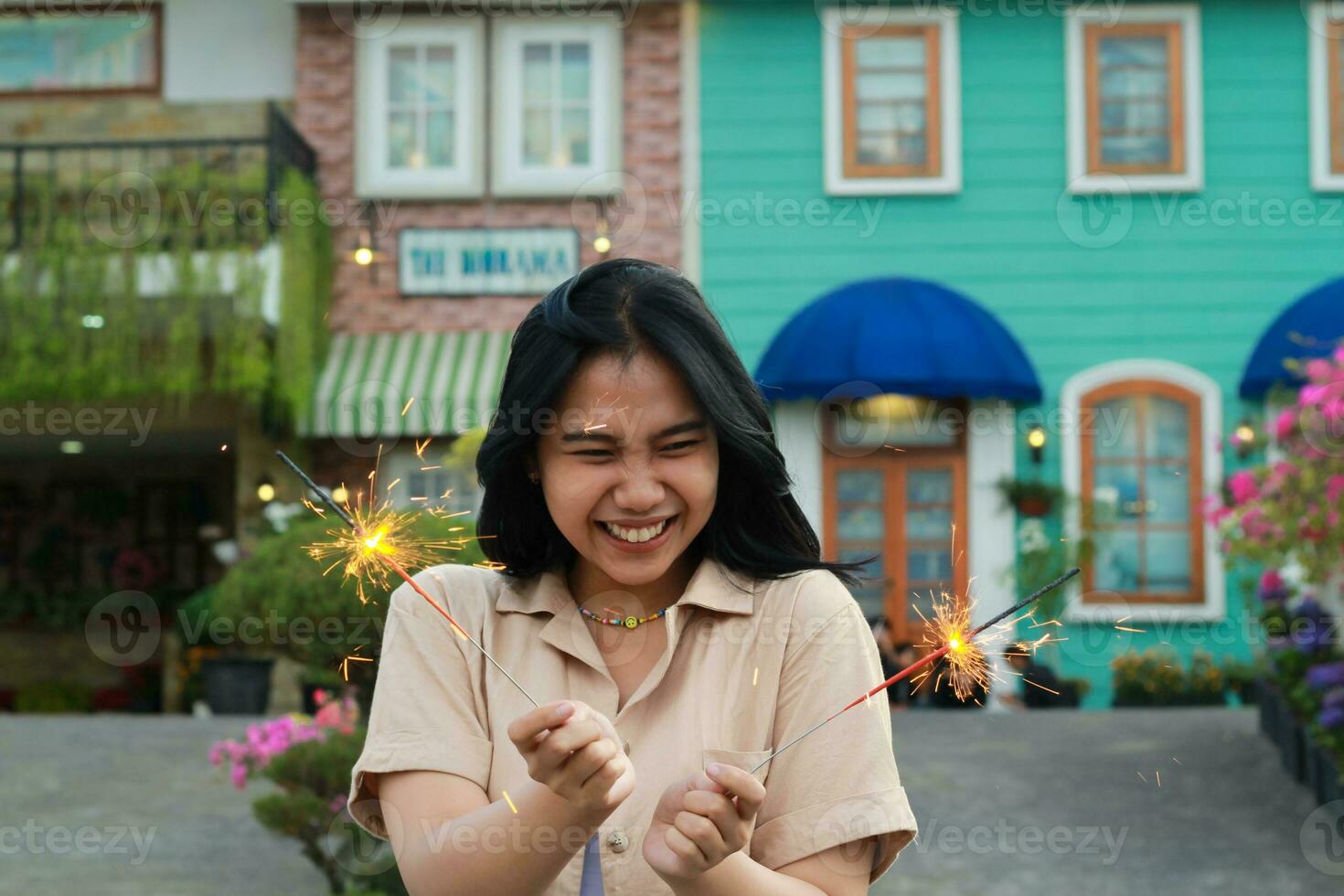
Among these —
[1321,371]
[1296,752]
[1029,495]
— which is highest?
[1321,371]

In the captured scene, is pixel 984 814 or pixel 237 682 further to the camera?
pixel 237 682

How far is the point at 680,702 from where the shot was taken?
164cm

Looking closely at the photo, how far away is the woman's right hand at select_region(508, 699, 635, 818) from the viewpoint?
1329 mm

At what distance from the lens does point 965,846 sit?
5848 millimetres

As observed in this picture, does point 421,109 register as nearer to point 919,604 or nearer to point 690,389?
point 919,604

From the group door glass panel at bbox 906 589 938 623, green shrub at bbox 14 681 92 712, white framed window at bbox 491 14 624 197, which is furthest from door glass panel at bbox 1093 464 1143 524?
green shrub at bbox 14 681 92 712

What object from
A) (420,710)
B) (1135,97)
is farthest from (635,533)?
(1135,97)

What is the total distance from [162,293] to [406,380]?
168cm

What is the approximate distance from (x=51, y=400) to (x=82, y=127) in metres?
2.52

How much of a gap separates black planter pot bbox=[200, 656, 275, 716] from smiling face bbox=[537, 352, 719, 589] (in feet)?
28.9

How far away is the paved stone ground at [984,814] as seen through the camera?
5.45 m

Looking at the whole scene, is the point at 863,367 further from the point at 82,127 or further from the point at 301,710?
the point at 82,127

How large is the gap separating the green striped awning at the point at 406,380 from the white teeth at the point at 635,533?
26.1 feet

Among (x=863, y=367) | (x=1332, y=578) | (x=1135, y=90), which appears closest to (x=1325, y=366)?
(x=1332, y=578)
